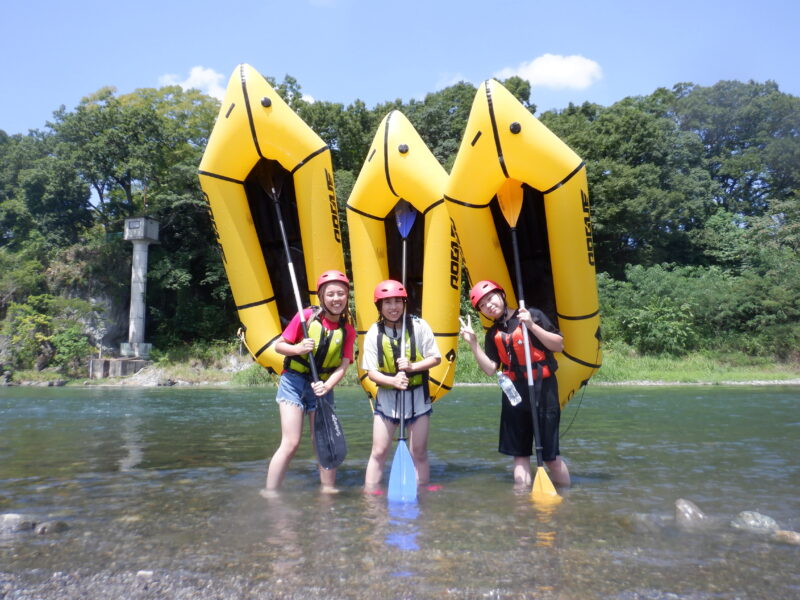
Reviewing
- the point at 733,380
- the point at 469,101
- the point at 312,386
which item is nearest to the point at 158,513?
the point at 312,386

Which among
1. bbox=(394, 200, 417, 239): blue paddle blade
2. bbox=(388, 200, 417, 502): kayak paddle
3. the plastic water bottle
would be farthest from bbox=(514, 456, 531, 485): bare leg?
bbox=(394, 200, 417, 239): blue paddle blade

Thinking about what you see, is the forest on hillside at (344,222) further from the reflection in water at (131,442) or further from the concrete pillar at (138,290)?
the reflection in water at (131,442)

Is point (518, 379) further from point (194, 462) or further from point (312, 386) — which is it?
point (194, 462)

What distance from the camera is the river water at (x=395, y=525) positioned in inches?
94.3

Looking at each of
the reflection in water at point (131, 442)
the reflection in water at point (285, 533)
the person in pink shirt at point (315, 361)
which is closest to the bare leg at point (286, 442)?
the person in pink shirt at point (315, 361)

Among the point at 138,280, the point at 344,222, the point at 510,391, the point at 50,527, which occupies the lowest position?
Answer: the point at 50,527

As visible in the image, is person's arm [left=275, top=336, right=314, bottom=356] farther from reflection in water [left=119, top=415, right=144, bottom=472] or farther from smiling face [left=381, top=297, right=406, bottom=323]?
reflection in water [left=119, top=415, right=144, bottom=472]

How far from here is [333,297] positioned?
407 cm

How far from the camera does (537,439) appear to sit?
403 centimetres

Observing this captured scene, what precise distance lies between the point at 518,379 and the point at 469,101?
27.2m

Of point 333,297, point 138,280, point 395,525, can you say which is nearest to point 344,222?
point 138,280

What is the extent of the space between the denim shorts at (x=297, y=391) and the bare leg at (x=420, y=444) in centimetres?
69

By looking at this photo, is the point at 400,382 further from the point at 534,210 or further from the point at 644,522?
the point at 534,210

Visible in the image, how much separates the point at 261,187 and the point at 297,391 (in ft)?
7.04
